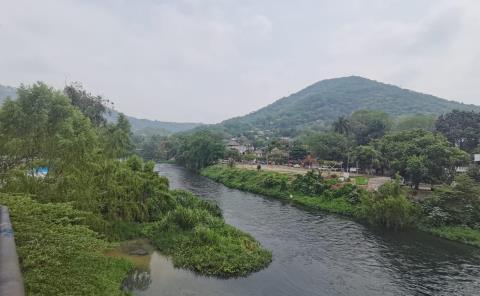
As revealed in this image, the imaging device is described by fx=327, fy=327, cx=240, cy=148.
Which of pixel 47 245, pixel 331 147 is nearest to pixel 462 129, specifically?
pixel 331 147

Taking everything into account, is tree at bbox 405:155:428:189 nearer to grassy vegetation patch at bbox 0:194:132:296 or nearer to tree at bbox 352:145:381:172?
tree at bbox 352:145:381:172

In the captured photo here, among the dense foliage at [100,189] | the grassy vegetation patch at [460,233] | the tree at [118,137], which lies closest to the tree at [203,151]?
the tree at [118,137]

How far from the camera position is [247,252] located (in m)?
25.2

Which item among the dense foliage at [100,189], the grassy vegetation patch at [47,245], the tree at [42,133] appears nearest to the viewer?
the grassy vegetation patch at [47,245]

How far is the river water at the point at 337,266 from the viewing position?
821 inches

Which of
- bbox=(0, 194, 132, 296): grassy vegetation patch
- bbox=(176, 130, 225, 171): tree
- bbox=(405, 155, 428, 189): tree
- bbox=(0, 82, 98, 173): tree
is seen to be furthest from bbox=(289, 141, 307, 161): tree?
bbox=(0, 194, 132, 296): grassy vegetation patch

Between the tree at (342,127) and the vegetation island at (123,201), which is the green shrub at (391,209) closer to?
the vegetation island at (123,201)

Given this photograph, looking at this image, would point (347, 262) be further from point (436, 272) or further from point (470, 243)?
point (470, 243)

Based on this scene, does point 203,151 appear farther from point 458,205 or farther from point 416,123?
point 416,123

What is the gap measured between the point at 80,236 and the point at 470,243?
3387 centimetres

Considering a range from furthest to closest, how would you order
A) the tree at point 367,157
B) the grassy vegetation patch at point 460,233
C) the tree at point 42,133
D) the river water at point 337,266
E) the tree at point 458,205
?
1. the tree at point 367,157
2. the tree at point 458,205
3. the grassy vegetation patch at point 460,233
4. the tree at point 42,133
5. the river water at point 337,266

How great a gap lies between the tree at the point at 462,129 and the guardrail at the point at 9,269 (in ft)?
250

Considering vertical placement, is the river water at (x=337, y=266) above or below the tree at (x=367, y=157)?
below

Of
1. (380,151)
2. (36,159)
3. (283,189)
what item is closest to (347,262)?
(36,159)
